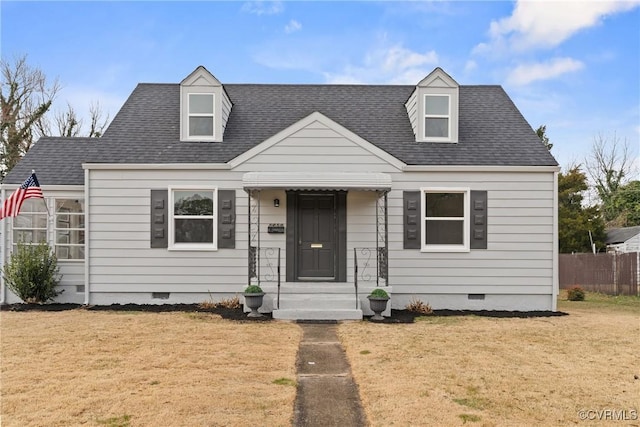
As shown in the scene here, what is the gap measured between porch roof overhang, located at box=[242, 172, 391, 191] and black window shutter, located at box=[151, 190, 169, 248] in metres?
2.31

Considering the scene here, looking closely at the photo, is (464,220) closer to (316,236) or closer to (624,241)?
(316,236)

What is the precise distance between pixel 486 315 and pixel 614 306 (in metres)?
5.44

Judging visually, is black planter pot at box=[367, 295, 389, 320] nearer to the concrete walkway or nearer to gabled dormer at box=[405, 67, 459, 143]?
the concrete walkway

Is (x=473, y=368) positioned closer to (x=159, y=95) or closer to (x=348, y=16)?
(x=348, y=16)

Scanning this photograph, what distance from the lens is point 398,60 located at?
17.7 m

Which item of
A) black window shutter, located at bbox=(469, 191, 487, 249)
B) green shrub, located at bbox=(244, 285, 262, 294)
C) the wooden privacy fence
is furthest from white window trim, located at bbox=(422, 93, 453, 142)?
the wooden privacy fence

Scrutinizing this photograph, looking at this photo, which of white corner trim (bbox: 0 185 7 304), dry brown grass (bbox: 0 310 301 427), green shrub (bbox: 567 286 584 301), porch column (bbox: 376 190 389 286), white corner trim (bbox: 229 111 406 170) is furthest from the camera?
green shrub (bbox: 567 286 584 301)

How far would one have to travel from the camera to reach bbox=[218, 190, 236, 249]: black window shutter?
11.2m

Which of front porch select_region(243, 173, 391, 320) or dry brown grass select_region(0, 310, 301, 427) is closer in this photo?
dry brown grass select_region(0, 310, 301, 427)

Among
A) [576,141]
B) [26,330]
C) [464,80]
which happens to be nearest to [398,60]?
[464,80]

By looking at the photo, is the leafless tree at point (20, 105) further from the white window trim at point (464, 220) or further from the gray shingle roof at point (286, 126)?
the white window trim at point (464, 220)

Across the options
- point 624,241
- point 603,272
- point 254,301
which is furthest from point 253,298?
point 624,241

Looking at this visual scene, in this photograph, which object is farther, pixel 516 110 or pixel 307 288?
pixel 516 110

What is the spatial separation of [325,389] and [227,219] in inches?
259
